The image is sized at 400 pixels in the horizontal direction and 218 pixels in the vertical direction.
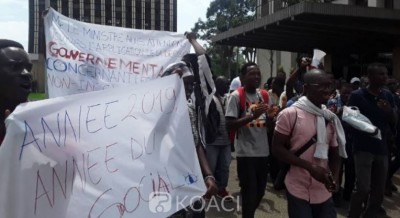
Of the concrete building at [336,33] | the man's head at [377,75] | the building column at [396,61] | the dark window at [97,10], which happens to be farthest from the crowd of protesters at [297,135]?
the dark window at [97,10]

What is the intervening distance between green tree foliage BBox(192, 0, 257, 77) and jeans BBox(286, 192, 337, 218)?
3674 centimetres

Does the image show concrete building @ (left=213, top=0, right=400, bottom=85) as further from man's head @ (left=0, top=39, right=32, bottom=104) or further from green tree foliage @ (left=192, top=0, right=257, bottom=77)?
green tree foliage @ (left=192, top=0, right=257, bottom=77)

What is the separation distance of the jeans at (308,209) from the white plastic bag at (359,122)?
1206 mm

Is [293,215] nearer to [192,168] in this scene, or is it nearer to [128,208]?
[192,168]

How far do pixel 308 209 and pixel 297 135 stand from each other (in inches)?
19.9

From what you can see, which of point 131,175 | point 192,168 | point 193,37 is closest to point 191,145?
point 192,168

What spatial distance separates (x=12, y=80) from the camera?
2.03 metres

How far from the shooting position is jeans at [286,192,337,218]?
310cm

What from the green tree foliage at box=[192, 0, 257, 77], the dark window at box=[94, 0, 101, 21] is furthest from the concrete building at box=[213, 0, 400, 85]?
the dark window at box=[94, 0, 101, 21]

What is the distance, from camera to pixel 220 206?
561 centimetres

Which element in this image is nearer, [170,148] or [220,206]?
[170,148]

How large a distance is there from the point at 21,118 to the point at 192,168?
0.89 m

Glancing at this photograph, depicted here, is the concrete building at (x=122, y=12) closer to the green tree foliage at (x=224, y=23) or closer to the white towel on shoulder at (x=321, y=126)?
the green tree foliage at (x=224, y=23)

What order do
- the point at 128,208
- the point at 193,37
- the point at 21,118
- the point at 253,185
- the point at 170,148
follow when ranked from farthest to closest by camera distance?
1. the point at 253,185
2. the point at 193,37
3. the point at 170,148
4. the point at 128,208
5. the point at 21,118
